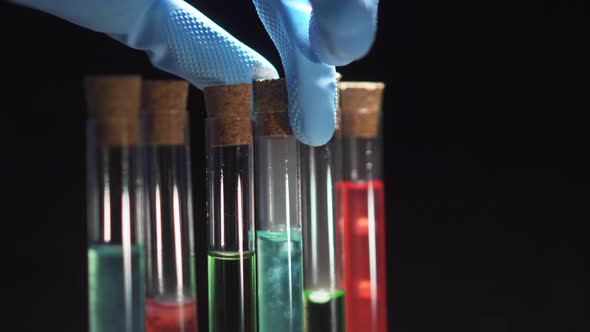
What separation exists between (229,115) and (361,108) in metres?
0.25

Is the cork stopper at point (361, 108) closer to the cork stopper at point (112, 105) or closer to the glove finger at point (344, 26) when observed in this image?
the glove finger at point (344, 26)

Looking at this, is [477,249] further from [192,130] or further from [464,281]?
[192,130]

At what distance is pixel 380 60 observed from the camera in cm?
215

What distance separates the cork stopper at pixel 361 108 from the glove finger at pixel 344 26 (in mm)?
146

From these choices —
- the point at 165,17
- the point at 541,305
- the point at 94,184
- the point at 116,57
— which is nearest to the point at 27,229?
the point at 116,57

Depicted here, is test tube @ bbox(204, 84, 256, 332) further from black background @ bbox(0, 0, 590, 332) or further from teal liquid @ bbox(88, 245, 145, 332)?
black background @ bbox(0, 0, 590, 332)

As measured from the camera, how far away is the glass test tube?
3.73 feet

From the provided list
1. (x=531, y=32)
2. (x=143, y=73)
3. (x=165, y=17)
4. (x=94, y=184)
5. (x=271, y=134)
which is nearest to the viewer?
(x=94, y=184)

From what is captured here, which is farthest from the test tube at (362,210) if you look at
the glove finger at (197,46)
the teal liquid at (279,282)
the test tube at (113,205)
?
the test tube at (113,205)

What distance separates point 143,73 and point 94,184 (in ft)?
2.99

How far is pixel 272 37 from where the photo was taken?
1.25 metres

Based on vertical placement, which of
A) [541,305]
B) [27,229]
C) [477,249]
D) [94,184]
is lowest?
[541,305]

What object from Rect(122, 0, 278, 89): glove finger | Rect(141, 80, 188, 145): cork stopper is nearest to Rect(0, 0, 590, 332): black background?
Rect(122, 0, 278, 89): glove finger

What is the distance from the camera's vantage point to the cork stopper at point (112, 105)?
923mm
